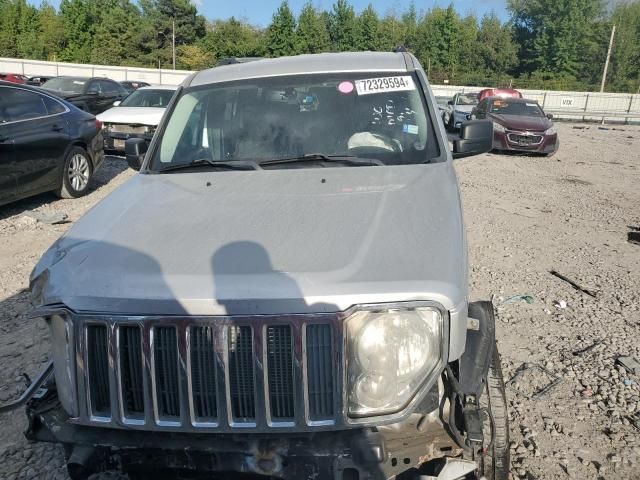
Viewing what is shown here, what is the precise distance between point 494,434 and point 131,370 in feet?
4.83

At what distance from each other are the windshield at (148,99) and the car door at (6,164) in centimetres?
580

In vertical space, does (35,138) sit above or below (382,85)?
below

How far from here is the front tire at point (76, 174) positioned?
26.2 feet

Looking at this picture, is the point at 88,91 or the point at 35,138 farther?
the point at 88,91

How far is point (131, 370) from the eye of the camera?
1.92 m

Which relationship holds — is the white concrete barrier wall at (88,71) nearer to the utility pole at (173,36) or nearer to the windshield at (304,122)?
the utility pole at (173,36)

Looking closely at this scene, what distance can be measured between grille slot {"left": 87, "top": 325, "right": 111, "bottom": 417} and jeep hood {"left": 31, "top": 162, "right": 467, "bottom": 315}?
88 mm

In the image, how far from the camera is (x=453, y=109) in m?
21.2

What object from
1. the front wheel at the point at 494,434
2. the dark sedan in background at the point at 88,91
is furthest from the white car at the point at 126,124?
the front wheel at the point at 494,434

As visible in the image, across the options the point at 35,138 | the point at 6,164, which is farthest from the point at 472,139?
the point at 35,138

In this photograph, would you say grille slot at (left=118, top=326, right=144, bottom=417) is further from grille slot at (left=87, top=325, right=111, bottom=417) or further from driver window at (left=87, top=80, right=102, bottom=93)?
driver window at (left=87, top=80, right=102, bottom=93)

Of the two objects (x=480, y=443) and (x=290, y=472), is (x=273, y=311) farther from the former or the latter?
(x=480, y=443)

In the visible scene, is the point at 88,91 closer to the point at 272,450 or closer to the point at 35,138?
the point at 35,138

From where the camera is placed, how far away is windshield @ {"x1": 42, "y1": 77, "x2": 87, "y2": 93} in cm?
1616
